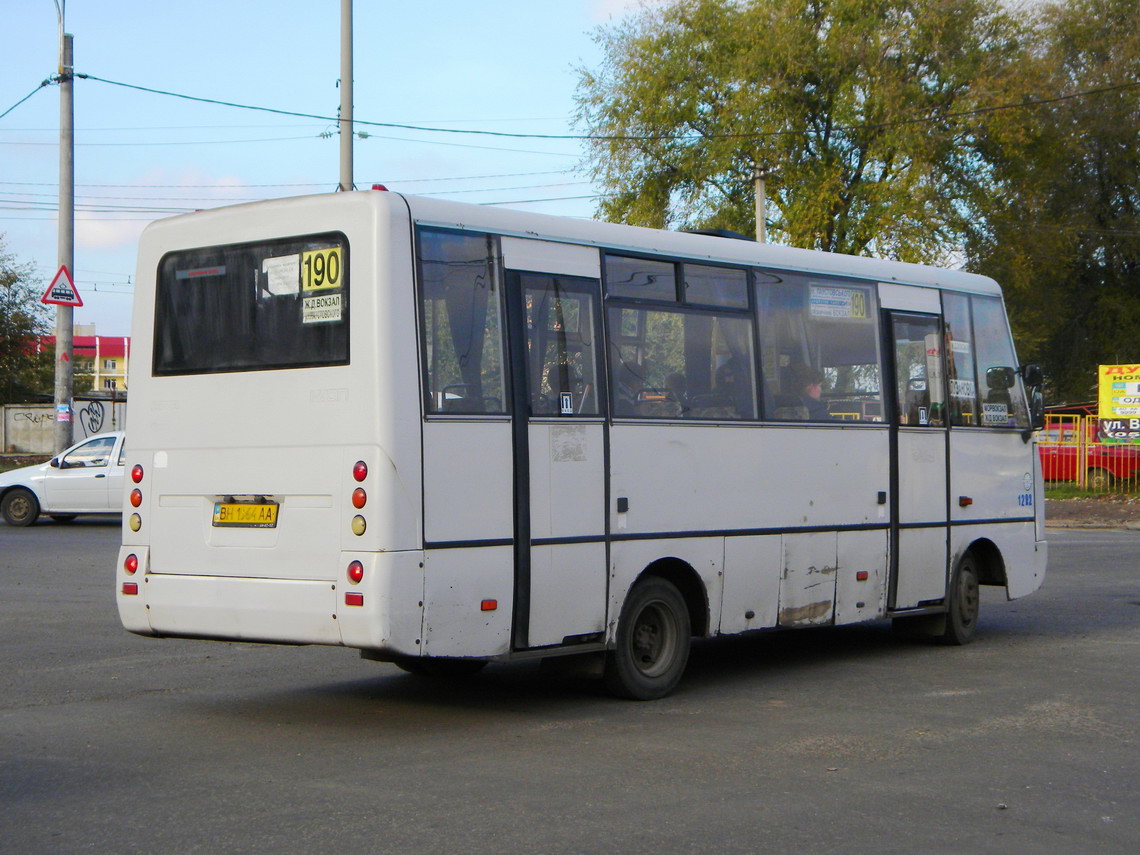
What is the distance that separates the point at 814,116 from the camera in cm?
4222

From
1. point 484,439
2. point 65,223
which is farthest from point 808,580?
point 65,223

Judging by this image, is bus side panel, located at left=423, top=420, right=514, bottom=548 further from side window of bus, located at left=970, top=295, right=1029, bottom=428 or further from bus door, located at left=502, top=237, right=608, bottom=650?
side window of bus, located at left=970, top=295, right=1029, bottom=428

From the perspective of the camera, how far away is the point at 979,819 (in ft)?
20.3

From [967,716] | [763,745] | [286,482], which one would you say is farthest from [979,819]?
Answer: [286,482]

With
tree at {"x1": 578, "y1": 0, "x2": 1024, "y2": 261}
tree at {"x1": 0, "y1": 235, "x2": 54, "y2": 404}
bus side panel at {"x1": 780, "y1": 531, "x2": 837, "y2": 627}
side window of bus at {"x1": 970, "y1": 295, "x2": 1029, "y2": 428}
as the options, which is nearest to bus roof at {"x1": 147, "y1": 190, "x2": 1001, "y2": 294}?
side window of bus at {"x1": 970, "y1": 295, "x2": 1029, "y2": 428}

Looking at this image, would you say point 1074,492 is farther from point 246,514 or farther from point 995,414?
point 246,514

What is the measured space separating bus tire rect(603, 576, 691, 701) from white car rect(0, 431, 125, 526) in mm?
17589

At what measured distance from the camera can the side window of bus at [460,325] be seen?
8.14 m

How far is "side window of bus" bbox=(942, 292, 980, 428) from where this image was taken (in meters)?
12.3

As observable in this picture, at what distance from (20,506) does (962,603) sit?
18502 millimetres

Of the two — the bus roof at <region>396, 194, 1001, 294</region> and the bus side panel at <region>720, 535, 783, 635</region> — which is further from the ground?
the bus roof at <region>396, 194, 1001, 294</region>

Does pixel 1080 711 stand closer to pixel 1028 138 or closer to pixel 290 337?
pixel 290 337

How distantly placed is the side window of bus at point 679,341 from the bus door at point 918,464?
6.44 ft

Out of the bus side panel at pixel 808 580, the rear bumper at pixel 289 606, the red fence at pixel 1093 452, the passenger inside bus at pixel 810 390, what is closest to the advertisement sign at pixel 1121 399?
the red fence at pixel 1093 452
